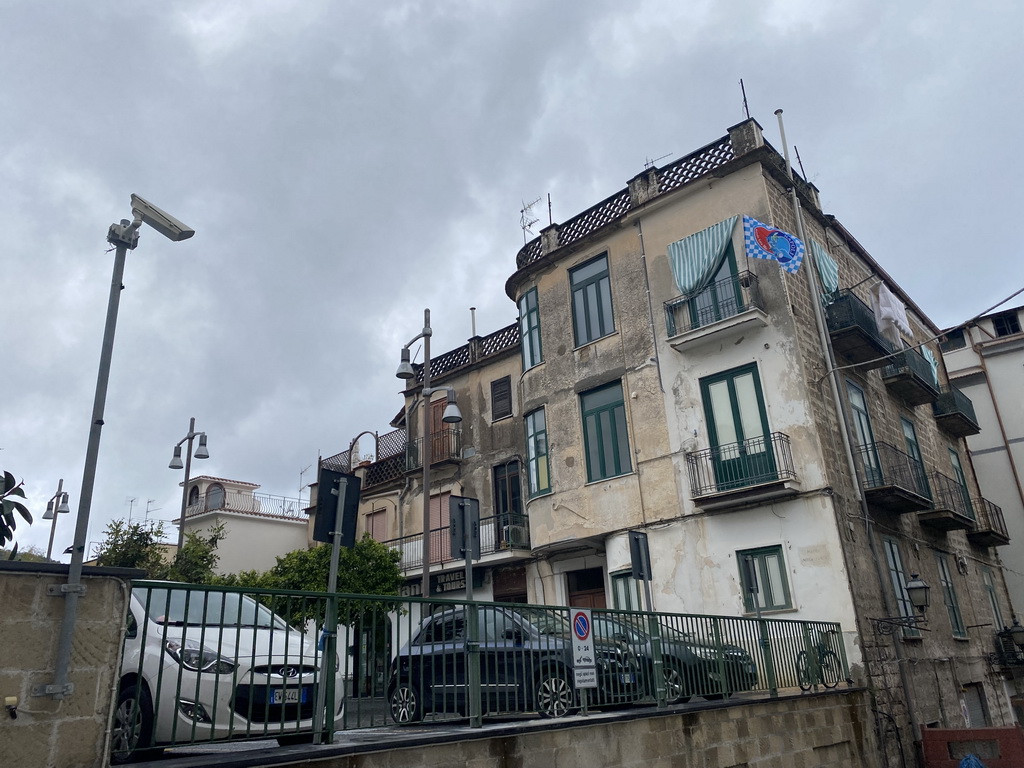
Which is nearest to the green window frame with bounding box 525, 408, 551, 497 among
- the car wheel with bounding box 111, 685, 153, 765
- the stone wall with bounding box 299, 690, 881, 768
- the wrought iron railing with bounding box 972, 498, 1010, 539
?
the stone wall with bounding box 299, 690, 881, 768

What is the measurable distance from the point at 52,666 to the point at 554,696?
4964 millimetres

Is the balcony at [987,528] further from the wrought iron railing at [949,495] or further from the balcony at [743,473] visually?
the balcony at [743,473]

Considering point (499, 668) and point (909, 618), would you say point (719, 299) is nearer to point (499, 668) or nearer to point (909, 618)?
point (909, 618)

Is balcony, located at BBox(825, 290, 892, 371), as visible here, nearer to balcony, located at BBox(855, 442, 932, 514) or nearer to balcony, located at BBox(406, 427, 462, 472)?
balcony, located at BBox(855, 442, 932, 514)

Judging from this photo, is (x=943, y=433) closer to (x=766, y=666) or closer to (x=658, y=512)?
(x=658, y=512)

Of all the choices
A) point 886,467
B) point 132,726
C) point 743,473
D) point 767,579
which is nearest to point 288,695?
point 132,726

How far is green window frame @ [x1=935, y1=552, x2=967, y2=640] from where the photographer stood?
19.5 meters

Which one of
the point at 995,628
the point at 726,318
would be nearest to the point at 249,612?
the point at 726,318

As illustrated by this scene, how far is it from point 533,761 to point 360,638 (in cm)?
205

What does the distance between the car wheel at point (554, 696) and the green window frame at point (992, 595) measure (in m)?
19.4

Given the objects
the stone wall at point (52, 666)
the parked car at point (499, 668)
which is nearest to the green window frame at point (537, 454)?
the parked car at point (499, 668)

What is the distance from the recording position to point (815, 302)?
58.7 feet

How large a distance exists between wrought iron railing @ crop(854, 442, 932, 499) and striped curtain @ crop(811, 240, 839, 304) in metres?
3.53

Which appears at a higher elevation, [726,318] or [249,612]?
[726,318]
